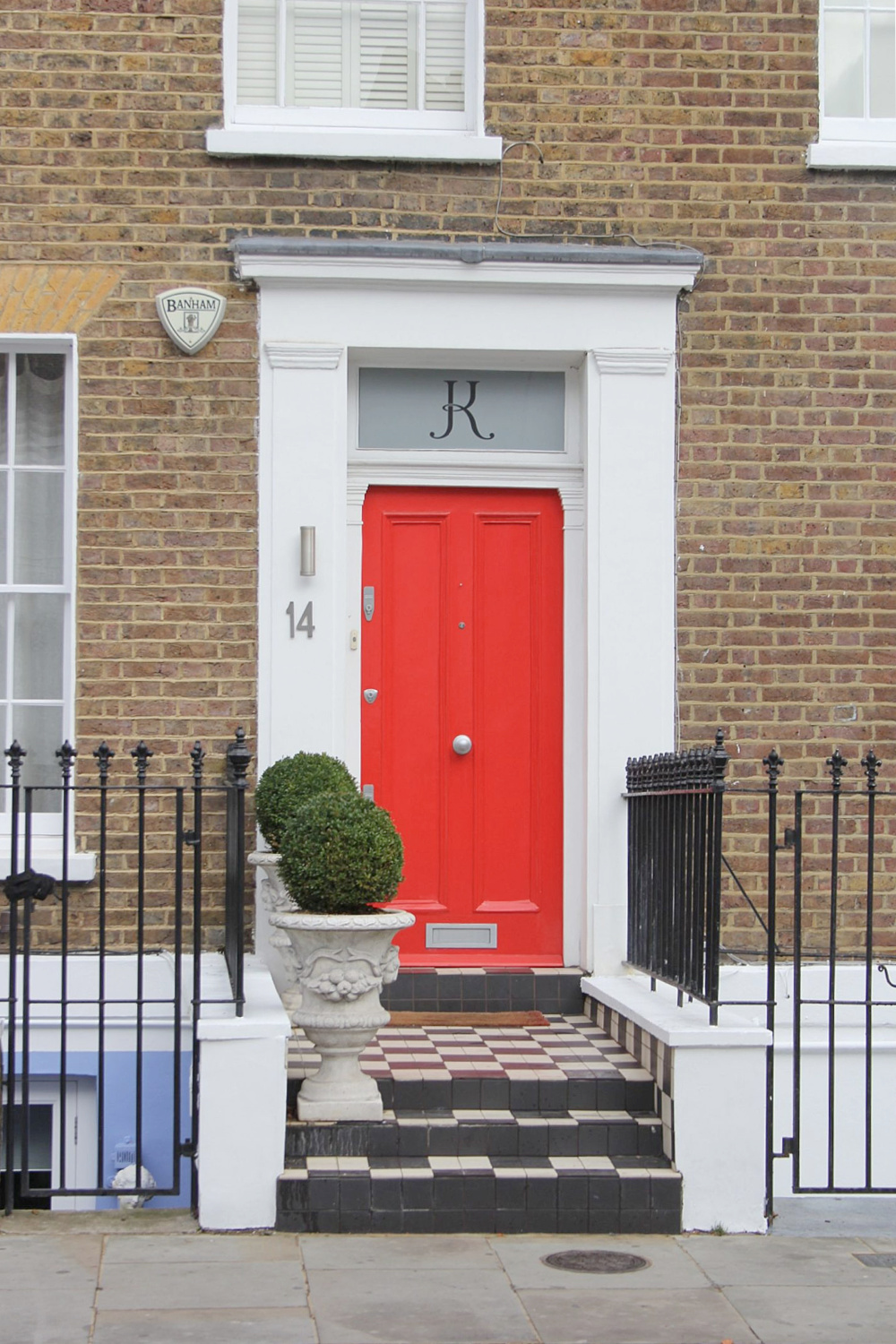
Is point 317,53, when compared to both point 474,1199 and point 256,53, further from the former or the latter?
point 474,1199

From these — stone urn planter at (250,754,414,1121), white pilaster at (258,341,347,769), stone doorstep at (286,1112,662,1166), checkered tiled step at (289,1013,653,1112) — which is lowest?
stone doorstep at (286,1112,662,1166)

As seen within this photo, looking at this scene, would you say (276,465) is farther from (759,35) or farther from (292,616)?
(759,35)

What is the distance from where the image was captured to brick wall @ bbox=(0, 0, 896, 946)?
25.4 feet

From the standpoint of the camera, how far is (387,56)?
8.12m

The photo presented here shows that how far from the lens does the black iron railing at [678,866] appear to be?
243 inches

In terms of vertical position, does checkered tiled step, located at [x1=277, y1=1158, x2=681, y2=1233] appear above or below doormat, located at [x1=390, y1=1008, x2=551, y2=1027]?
below

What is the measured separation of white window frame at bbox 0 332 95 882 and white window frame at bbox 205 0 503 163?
46.4 inches

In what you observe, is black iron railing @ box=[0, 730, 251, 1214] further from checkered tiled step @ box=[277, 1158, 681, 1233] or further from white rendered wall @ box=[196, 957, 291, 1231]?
checkered tiled step @ box=[277, 1158, 681, 1233]

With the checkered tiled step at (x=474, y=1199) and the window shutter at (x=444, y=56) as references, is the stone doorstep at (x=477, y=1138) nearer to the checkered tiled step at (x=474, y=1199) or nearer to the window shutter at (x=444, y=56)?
the checkered tiled step at (x=474, y=1199)

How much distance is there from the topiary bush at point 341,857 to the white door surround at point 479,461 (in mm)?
1562

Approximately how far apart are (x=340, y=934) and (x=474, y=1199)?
3.40ft

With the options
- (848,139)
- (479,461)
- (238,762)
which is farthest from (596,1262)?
(848,139)

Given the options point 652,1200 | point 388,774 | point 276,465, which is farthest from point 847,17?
point 652,1200

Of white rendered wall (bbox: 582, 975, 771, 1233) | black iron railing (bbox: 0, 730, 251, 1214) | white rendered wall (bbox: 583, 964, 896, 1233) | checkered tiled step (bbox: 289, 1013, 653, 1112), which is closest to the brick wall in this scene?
black iron railing (bbox: 0, 730, 251, 1214)
